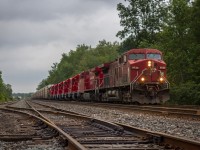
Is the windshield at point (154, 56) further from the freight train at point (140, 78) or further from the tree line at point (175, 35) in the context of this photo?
the tree line at point (175, 35)

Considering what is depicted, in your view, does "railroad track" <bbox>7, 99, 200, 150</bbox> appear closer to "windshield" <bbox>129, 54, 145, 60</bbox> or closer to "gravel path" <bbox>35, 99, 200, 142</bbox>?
"gravel path" <bbox>35, 99, 200, 142</bbox>

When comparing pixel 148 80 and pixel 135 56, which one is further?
pixel 135 56

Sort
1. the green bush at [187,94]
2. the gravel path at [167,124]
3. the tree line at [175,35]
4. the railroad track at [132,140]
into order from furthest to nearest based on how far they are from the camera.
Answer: the tree line at [175,35] < the green bush at [187,94] < the gravel path at [167,124] < the railroad track at [132,140]

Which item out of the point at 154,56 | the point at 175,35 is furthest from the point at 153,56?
the point at 175,35

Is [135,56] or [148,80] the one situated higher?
[135,56]

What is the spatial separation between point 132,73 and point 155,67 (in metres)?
1.51

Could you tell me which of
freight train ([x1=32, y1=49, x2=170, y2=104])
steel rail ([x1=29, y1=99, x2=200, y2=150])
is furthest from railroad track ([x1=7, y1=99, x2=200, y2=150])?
freight train ([x1=32, y1=49, x2=170, y2=104])

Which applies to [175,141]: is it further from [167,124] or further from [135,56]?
[135,56]

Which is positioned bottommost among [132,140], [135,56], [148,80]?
[132,140]

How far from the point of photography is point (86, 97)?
3638 cm

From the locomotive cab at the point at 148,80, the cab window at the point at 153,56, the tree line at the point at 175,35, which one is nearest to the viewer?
the locomotive cab at the point at 148,80

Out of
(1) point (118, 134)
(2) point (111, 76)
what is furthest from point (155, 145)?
(2) point (111, 76)

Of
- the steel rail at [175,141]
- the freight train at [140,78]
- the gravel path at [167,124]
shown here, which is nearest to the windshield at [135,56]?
the freight train at [140,78]

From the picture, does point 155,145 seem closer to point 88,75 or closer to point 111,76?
point 111,76
